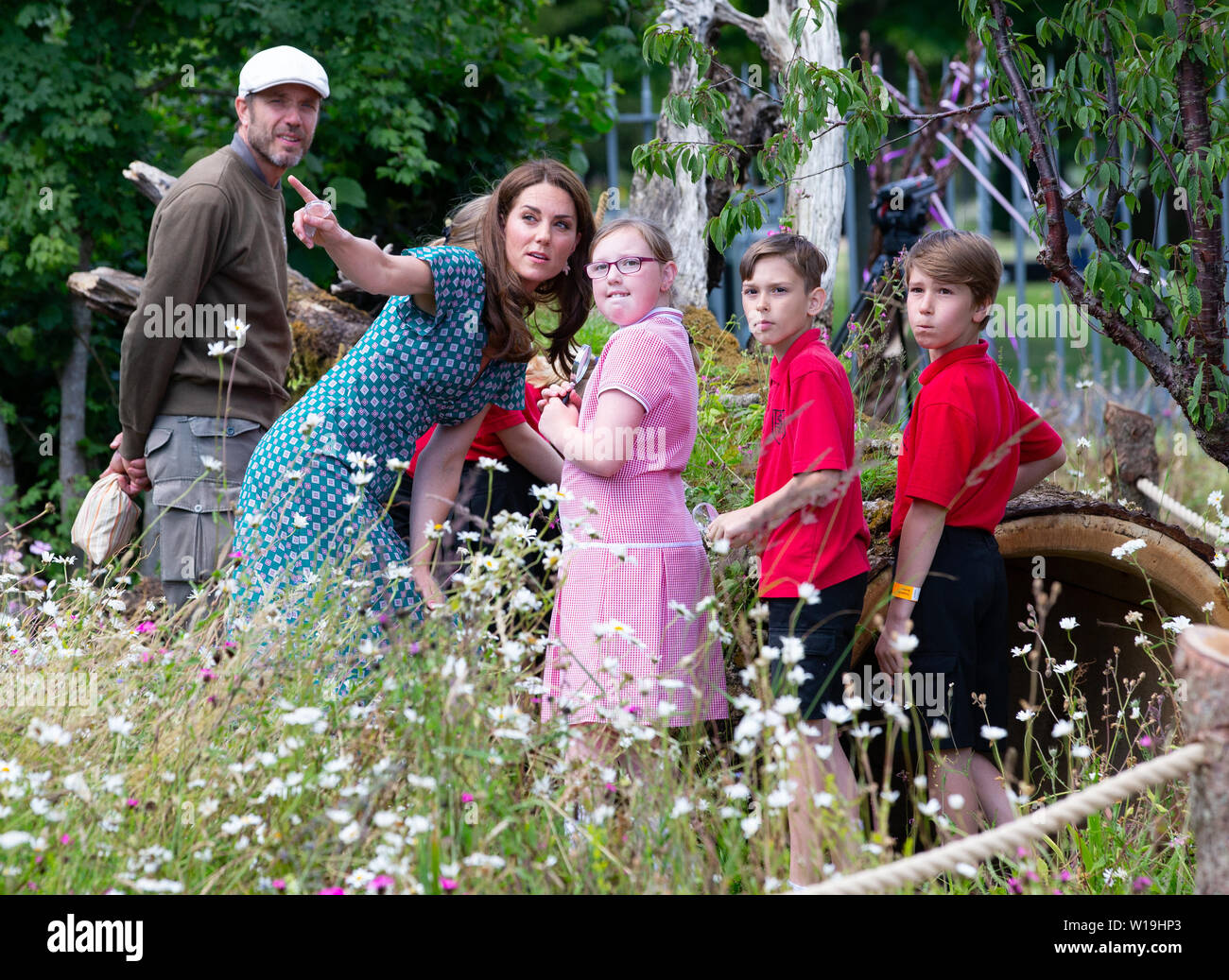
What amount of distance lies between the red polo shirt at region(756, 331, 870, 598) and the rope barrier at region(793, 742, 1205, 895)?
994 mm

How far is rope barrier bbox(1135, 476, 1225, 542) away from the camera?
4629 mm

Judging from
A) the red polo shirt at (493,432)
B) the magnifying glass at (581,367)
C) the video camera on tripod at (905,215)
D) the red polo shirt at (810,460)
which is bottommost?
the red polo shirt at (810,460)

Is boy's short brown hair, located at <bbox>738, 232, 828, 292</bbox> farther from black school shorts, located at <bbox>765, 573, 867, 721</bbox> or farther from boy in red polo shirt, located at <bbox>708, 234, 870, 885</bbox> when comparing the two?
black school shorts, located at <bbox>765, 573, 867, 721</bbox>

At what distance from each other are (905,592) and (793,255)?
0.92 metres

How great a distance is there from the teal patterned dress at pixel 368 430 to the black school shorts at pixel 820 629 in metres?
0.94

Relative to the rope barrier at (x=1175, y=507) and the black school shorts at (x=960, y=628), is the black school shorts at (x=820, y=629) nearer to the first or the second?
the black school shorts at (x=960, y=628)

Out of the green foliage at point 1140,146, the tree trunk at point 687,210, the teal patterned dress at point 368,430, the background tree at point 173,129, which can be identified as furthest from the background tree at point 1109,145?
the tree trunk at point 687,210

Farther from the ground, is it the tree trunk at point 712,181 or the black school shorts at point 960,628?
the tree trunk at point 712,181

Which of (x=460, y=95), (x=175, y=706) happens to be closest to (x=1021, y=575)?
(x=175, y=706)

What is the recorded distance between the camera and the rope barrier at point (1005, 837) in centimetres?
193

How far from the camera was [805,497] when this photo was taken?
9.45 feet

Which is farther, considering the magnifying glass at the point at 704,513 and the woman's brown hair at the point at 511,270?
the magnifying glass at the point at 704,513

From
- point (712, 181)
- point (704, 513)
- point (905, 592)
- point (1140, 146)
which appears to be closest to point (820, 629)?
point (905, 592)

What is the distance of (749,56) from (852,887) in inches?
505
